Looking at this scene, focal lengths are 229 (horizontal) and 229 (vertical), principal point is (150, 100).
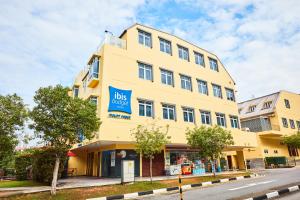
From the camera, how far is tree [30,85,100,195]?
1268cm

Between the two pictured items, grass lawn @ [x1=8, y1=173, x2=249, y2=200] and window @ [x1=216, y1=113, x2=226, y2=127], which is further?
window @ [x1=216, y1=113, x2=226, y2=127]

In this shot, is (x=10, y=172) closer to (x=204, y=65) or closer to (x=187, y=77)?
(x=187, y=77)

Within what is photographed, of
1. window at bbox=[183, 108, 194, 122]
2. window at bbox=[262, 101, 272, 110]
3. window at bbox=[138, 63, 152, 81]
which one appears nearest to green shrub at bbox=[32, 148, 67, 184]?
window at bbox=[138, 63, 152, 81]

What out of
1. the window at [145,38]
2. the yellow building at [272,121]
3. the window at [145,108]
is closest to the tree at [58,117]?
the window at [145,108]

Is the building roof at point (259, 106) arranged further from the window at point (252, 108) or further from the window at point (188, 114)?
the window at point (188, 114)

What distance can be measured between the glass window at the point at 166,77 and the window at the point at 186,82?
1697 millimetres

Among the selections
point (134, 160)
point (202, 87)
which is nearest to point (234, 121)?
point (202, 87)

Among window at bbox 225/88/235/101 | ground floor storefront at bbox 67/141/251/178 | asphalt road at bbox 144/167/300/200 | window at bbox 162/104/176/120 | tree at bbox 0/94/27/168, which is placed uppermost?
window at bbox 225/88/235/101

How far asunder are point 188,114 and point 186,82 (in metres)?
3.92

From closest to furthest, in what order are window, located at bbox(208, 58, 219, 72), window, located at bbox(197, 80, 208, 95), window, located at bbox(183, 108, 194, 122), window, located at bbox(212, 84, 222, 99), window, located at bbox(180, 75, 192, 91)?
window, located at bbox(183, 108, 194, 122), window, located at bbox(180, 75, 192, 91), window, located at bbox(197, 80, 208, 95), window, located at bbox(212, 84, 222, 99), window, located at bbox(208, 58, 219, 72)

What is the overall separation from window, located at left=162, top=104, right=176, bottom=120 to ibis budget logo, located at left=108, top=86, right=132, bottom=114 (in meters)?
4.43

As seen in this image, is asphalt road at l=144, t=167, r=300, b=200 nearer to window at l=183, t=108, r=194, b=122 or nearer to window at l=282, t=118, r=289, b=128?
window at l=183, t=108, r=194, b=122

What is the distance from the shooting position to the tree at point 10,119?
39.7ft

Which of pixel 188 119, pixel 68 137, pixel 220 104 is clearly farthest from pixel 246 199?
pixel 220 104
